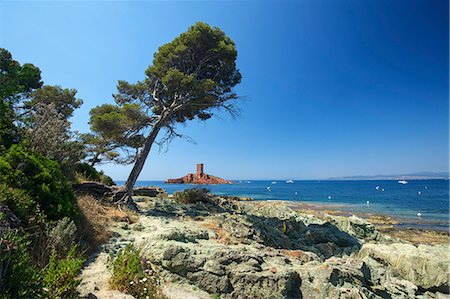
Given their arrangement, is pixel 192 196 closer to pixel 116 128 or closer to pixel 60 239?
pixel 116 128

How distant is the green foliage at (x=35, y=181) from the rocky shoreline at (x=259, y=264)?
1678 mm

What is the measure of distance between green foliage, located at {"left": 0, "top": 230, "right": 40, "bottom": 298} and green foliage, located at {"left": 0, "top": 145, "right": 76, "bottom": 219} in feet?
9.72

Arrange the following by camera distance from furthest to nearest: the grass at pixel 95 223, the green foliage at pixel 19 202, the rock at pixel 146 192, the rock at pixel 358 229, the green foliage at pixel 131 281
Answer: the rock at pixel 146 192 < the rock at pixel 358 229 < the grass at pixel 95 223 < the green foliage at pixel 19 202 < the green foliage at pixel 131 281

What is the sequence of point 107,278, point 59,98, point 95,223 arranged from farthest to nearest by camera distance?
point 59,98 < point 95,223 < point 107,278

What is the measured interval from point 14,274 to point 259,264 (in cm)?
529

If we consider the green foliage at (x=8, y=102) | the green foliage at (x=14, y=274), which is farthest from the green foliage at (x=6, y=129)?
the green foliage at (x=14, y=274)

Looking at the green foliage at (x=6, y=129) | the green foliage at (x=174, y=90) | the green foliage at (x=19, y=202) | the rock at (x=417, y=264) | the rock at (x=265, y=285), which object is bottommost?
the rock at (x=417, y=264)

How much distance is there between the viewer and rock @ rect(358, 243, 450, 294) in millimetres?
8719

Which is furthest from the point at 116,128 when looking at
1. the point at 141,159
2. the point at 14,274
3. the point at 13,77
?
the point at 14,274

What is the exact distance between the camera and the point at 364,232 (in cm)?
1689

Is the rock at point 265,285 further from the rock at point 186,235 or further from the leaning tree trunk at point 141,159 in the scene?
the leaning tree trunk at point 141,159

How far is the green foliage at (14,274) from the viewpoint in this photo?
310 centimetres

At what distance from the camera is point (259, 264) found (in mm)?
6578

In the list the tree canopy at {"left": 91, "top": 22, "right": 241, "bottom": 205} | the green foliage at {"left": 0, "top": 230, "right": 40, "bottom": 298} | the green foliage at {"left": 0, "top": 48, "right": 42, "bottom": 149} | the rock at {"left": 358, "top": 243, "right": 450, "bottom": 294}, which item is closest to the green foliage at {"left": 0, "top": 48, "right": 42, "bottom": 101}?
the green foliage at {"left": 0, "top": 48, "right": 42, "bottom": 149}
